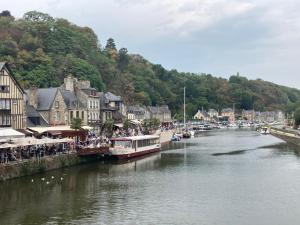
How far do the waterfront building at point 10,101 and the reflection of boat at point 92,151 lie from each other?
26.3 ft

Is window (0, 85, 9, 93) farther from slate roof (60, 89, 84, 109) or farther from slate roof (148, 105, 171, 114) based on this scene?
slate roof (148, 105, 171, 114)

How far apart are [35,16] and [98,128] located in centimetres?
8536

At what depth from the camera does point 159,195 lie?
3644 centimetres

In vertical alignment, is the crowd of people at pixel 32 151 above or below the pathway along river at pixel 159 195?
above

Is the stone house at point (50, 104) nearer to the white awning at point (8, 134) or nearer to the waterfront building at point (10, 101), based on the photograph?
the waterfront building at point (10, 101)

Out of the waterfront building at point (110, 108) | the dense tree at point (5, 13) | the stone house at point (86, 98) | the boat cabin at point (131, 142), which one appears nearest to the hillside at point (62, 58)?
the dense tree at point (5, 13)

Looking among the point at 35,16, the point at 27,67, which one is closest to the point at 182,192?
the point at 27,67

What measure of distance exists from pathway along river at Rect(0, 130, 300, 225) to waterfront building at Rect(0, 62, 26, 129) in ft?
32.5

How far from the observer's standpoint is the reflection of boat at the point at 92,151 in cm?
5353

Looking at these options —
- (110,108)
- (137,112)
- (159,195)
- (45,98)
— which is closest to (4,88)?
(45,98)

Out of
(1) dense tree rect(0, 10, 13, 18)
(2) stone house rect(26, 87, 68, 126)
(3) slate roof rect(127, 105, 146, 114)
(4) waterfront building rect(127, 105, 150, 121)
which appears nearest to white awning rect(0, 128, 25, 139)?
(2) stone house rect(26, 87, 68, 126)

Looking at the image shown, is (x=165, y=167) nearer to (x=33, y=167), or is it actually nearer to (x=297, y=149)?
(x=33, y=167)

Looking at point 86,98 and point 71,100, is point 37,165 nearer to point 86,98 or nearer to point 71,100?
point 71,100

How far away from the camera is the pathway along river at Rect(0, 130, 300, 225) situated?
97.5 ft
